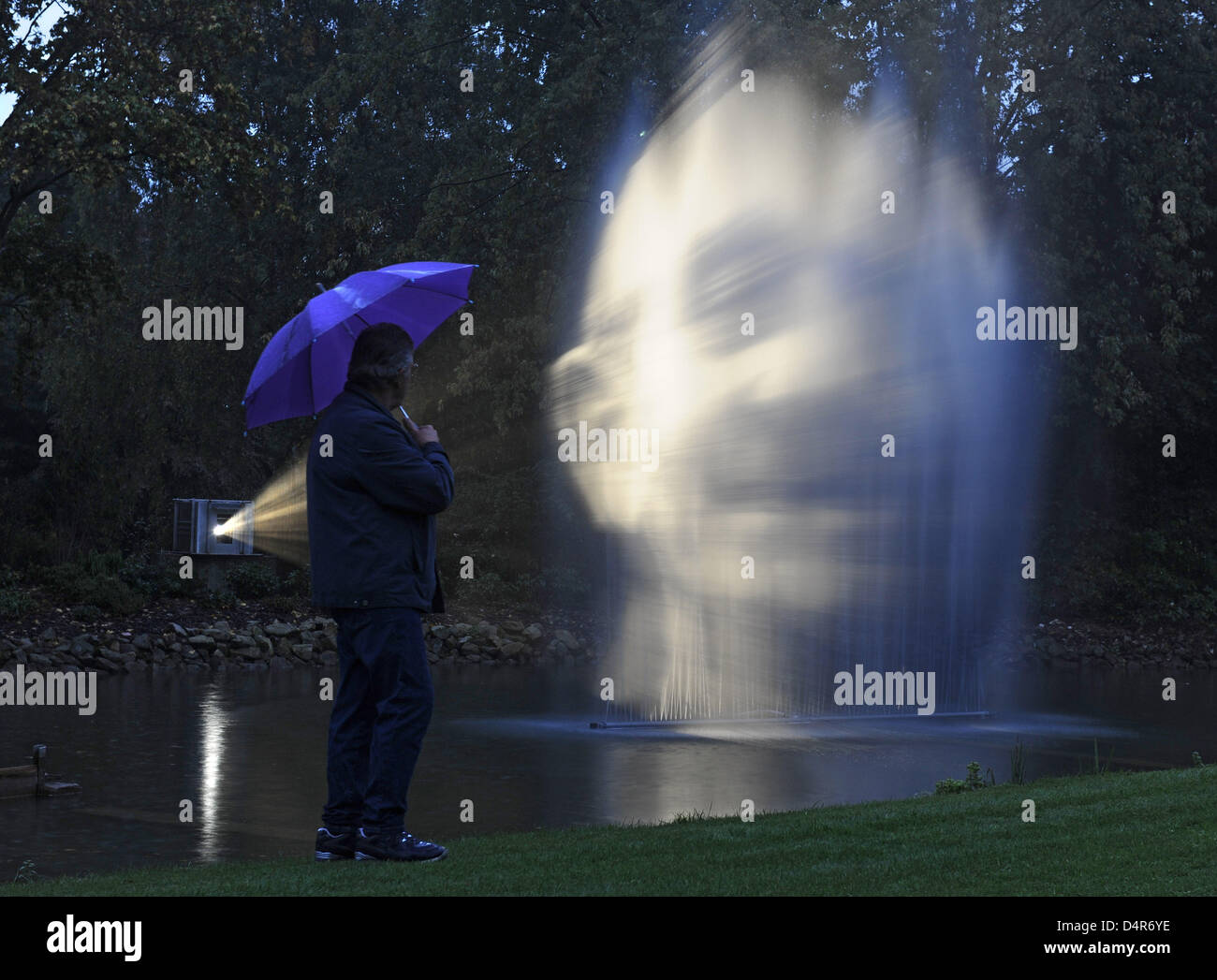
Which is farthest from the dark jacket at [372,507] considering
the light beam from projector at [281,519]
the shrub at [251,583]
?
the light beam from projector at [281,519]

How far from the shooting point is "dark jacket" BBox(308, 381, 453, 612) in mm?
6180

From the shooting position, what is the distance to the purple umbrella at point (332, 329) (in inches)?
257

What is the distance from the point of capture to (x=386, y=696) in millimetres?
6266

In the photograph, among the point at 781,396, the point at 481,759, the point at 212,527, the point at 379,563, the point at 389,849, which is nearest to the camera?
the point at 379,563

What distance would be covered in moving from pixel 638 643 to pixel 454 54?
14429 millimetres

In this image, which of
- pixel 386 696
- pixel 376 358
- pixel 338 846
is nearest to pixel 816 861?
pixel 386 696

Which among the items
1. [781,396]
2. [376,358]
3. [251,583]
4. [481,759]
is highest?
[781,396]

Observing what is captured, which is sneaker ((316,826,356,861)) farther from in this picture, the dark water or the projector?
the projector

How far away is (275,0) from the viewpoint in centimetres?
3244

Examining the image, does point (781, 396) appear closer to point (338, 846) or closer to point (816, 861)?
point (816, 861)

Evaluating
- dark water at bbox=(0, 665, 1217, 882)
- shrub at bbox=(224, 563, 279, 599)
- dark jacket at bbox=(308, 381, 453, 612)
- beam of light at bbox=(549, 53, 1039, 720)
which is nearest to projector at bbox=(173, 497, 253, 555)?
shrub at bbox=(224, 563, 279, 599)

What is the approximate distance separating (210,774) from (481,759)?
6.87ft

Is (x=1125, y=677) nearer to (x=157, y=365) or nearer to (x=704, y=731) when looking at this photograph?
(x=704, y=731)

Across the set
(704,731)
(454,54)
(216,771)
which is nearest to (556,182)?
(454,54)
